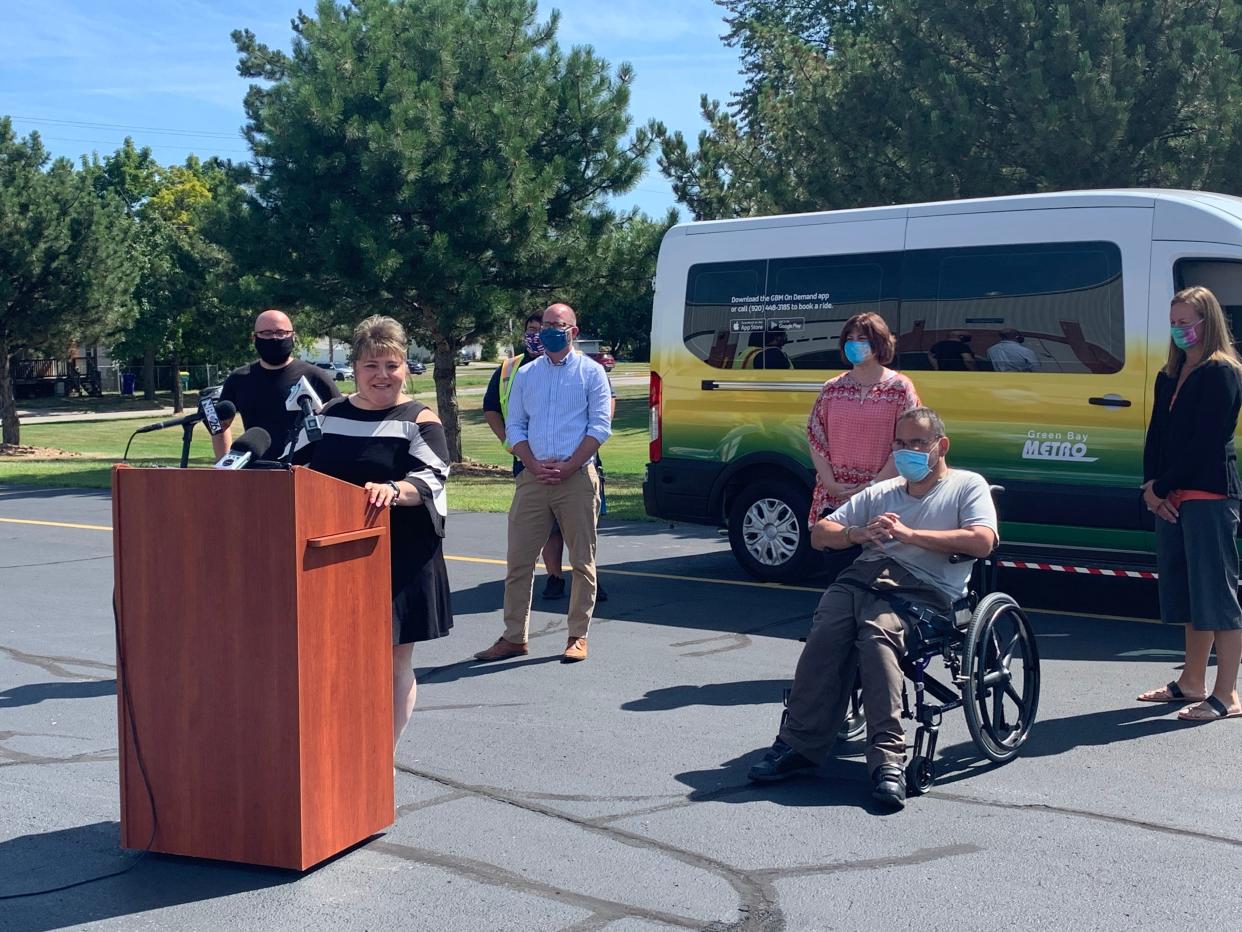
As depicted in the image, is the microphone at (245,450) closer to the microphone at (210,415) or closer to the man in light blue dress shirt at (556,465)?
the microphone at (210,415)

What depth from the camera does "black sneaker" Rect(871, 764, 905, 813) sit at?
16.4ft

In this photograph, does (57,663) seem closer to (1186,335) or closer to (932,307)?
(932,307)

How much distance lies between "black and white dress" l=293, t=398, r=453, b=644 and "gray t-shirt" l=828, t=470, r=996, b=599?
1.74 metres

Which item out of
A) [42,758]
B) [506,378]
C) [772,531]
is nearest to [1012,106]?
[772,531]

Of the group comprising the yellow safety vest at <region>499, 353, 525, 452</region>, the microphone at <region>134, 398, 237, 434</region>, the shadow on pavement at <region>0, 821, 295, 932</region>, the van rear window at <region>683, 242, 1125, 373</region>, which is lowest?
the shadow on pavement at <region>0, 821, 295, 932</region>

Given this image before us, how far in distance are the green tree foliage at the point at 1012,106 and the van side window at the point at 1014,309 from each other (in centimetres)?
678

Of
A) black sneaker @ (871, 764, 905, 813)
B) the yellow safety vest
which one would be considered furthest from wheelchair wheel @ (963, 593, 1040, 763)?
the yellow safety vest

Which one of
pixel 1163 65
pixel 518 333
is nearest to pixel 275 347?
pixel 1163 65

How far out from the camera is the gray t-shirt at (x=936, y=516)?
556 centimetres

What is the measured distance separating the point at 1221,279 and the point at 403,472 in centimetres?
551

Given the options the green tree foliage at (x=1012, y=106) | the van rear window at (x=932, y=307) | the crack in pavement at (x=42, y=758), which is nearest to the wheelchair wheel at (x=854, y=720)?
the crack in pavement at (x=42, y=758)

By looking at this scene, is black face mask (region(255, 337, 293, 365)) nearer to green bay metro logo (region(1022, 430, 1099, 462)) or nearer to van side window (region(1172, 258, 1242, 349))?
green bay metro logo (region(1022, 430, 1099, 462))

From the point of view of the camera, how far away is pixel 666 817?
497cm

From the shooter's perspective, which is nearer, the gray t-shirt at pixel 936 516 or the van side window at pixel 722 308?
the gray t-shirt at pixel 936 516
